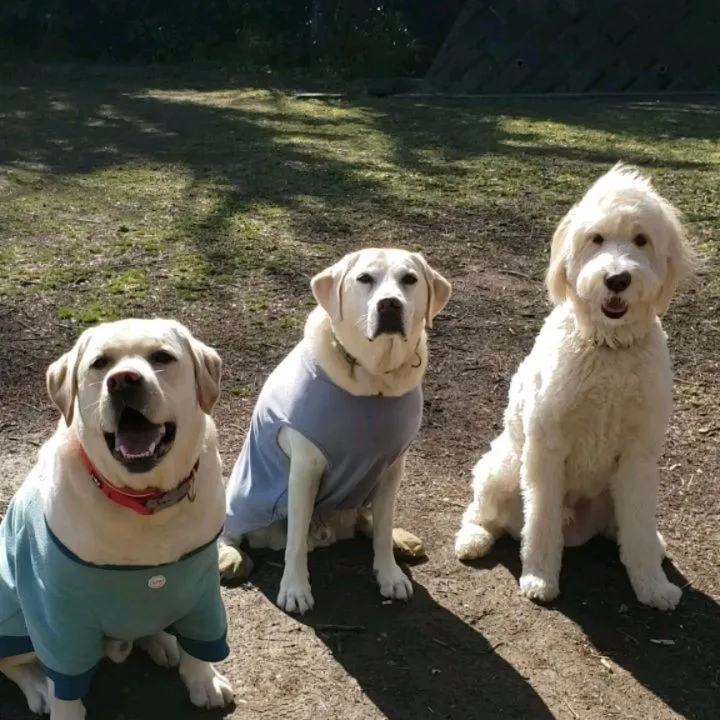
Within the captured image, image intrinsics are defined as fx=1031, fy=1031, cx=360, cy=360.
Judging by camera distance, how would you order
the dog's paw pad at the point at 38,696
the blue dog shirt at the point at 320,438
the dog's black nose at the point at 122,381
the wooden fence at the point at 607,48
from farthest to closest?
the wooden fence at the point at 607,48, the blue dog shirt at the point at 320,438, the dog's paw pad at the point at 38,696, the dog's black nose at the point at 122,381

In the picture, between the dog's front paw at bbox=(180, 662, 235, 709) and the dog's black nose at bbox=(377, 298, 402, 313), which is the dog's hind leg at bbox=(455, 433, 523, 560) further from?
the dog's front paw at bbox=(180, 662, 235, 709)

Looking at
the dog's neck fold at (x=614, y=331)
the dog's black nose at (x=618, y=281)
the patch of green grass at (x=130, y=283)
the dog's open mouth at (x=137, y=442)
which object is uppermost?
the dog's black nose at (x=618, y=281)

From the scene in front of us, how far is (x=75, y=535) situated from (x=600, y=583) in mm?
2050

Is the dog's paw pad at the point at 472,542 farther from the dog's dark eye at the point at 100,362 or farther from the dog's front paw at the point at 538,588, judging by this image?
the dog's dark eye at the point at 100,362

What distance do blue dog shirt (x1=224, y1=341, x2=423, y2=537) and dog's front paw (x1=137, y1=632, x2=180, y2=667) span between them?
2.18ft

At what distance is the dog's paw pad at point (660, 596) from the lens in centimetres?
365

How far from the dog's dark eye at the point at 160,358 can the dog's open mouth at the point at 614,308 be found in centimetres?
152

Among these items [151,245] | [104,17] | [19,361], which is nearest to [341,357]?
[19,361]

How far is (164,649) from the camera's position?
127 inches

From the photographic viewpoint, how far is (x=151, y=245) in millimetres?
7230

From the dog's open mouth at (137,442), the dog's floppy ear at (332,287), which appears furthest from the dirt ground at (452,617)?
the dog's floppy ear at (332,287)

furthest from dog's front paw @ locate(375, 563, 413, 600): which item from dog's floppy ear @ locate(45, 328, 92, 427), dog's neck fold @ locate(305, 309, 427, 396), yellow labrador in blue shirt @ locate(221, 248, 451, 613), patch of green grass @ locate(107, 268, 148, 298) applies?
patch of green grass @ locate(107, 268, 148, 298)

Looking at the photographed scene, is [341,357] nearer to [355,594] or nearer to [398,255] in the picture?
[398,255]

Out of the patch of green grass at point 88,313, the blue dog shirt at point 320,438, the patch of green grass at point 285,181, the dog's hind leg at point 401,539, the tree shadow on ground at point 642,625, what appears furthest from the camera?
the patch of green grass at point 285,181
